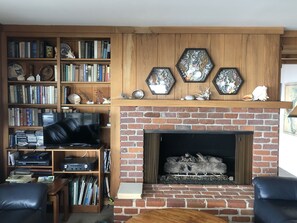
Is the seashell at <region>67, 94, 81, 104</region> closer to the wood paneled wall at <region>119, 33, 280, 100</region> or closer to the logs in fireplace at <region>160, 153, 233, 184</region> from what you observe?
the wood paneled wall at <region>119, 33, 280, 100</region>

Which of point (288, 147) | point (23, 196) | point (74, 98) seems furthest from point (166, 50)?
point (288, 147)

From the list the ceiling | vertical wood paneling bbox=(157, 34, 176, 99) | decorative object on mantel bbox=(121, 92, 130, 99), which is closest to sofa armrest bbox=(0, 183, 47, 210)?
decorative object on mantel bbox=(121, 92, 130, 99)

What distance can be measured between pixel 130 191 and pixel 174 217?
2.85 ft

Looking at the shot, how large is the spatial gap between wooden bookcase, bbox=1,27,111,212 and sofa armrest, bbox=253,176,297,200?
1829mm

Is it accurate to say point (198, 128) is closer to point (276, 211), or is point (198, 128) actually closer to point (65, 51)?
point (276, 211)

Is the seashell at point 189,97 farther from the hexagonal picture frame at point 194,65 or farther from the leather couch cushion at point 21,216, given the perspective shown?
the leather couch cushion at point 21,216

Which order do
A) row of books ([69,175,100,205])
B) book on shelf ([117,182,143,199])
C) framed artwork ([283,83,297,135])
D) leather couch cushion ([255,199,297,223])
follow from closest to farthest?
leather couch cushion ([255,199,297,223])
book on shelf ([117,182,143,199])
row of books ([69,175,100,205])
framed artwork ([283,83,297,135])

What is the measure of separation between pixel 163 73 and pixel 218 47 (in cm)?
75

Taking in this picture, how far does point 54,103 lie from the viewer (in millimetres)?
3361

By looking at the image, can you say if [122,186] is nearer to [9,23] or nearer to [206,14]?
[206,14]

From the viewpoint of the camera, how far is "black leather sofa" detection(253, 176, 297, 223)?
94.4 inches

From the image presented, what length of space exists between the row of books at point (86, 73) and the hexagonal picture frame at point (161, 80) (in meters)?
0.59

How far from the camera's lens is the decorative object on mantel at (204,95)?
3.14m

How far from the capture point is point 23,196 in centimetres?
240
